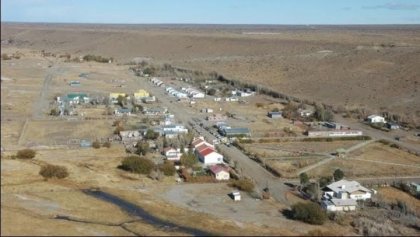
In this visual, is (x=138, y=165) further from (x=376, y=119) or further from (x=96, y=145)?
(x=376, y=119)

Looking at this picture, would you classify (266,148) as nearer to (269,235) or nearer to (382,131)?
(382,131)

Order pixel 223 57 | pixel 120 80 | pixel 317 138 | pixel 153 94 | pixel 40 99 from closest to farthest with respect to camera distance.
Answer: pixel 317 138 < pixel 40 99 < pixel 153 94 < pixel 120 80 < pixel 223 57

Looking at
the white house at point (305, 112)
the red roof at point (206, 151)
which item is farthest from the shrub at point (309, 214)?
the white house at point (305, 112)

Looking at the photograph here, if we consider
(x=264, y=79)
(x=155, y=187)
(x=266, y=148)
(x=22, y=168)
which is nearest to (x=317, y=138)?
(x=266, y=148)

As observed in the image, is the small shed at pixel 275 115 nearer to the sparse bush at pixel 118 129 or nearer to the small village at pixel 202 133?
the small village at pixel 202 133

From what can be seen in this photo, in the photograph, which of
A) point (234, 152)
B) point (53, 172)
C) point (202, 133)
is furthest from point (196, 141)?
point (53, 172)
